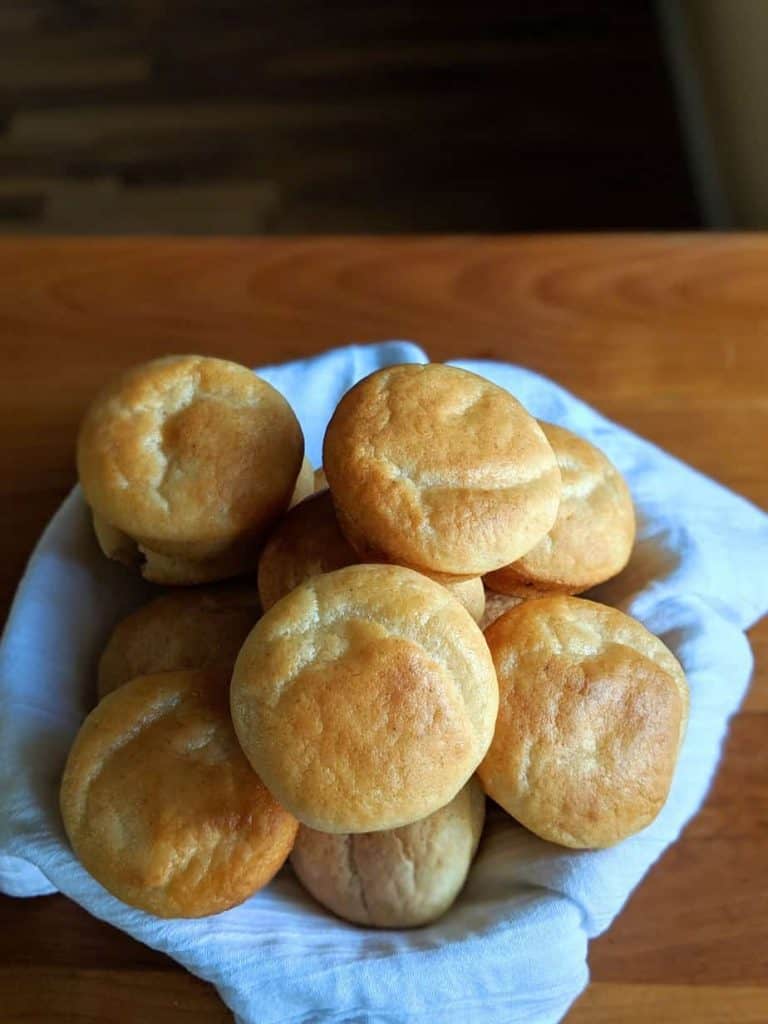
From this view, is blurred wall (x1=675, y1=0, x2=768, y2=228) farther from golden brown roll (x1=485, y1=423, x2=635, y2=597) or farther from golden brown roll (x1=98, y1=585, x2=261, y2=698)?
golden brown roll (x1=98, y1=585, x2=261, y2=698)

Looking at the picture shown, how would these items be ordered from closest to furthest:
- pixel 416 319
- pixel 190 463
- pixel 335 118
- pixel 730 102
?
pixel 190 463
pixel 416 319
pixel 730 102
pixel 335 118

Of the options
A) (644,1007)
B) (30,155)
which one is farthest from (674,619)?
(30,155)

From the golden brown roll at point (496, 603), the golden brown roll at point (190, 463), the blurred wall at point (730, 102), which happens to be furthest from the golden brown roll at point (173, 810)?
the blurred wall at point (730, 102)

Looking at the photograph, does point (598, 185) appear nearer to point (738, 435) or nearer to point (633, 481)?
point (738, 435)

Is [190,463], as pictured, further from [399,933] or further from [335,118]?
[335,118]

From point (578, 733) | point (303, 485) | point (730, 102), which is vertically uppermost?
→ point (303, 485)

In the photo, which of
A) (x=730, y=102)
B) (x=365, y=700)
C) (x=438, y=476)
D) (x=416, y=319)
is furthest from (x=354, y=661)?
(x=730, y=102)

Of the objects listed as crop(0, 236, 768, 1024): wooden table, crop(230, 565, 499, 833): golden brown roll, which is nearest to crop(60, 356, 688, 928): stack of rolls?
crop(230, 565, 499, 833): golden brown roll
